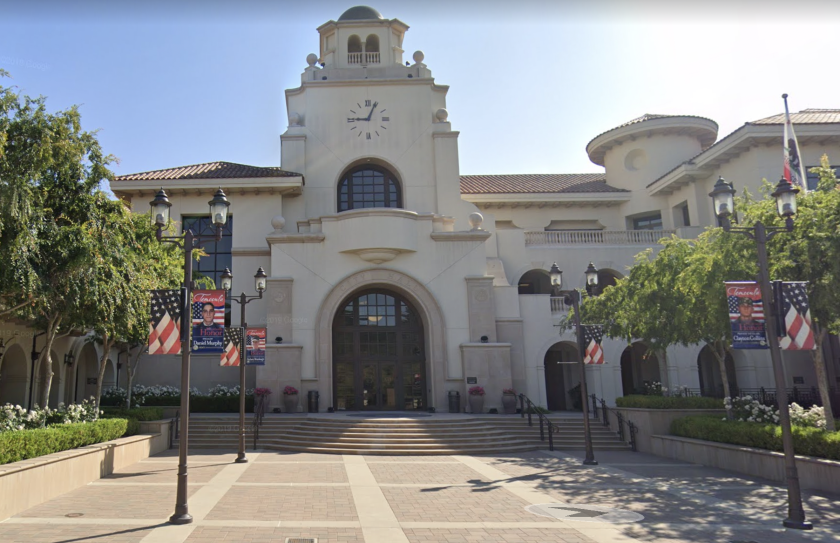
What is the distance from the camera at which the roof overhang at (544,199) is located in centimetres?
3503

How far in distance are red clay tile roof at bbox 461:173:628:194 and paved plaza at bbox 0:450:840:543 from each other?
67.9 feet

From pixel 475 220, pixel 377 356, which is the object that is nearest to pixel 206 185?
pixel 377 356

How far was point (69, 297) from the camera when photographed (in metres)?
14.7

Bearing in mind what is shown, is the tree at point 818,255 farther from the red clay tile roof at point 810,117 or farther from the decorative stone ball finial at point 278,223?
the decorative stone ball finial at point 278,223

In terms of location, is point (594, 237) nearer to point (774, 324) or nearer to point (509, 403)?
point (509, 403)

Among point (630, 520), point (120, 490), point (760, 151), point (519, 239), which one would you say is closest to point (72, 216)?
point (120, 490)

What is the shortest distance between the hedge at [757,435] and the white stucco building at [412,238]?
6.60 metres

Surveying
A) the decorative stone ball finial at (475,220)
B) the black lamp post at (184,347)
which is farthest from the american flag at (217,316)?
the decorative stone ball finial at (475,220)

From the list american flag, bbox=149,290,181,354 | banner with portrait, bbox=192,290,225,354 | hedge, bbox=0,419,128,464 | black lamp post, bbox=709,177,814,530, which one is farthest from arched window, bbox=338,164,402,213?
black lamp post, bbox=709,177,814,530

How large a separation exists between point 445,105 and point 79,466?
26391mm

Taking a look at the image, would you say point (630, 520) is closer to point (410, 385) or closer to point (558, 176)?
point (410, 385)

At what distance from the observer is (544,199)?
3541 centimetres

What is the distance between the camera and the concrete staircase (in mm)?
20859

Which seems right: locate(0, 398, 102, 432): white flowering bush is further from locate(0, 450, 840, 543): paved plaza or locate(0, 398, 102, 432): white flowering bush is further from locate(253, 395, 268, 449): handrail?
locate(253, 395, 268, 449): handrail
